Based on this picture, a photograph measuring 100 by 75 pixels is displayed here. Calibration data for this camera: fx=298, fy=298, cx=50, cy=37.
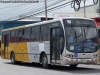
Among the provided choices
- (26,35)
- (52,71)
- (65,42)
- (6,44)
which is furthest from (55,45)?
(6,44)

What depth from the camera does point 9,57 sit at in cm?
→ 2708

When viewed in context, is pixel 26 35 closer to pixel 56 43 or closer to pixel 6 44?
pixel 56 43

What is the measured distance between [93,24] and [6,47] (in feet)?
38.7

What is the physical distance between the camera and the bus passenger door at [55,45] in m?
18.3

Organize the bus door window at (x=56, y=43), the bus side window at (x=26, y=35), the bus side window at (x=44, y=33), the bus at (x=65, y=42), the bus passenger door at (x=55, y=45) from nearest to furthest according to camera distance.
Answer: the bus at (x=65, y=42), the bus door window at (x=56, y=43), the bus passenger door at (x=55, y=45), the bus side window at (x=44, y=33), the bus side window at (x=26, y=35)

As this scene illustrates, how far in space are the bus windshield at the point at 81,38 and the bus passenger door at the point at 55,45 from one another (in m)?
0.93

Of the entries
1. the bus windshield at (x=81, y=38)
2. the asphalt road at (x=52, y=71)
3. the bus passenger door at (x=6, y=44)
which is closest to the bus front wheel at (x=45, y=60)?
the asphalt road at (x=52, y=71)

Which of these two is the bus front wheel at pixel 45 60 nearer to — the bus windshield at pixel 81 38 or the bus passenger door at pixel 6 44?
the bus windshield at pixel 81 38

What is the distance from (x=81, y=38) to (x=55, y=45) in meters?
1.83

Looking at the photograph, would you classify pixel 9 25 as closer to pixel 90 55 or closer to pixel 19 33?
pixel 19 33

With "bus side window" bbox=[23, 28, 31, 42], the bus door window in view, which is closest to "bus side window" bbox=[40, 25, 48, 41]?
the bus door window

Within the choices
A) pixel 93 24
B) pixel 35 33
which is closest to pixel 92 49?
pixel 93 24

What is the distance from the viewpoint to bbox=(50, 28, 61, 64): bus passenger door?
18.3 metres

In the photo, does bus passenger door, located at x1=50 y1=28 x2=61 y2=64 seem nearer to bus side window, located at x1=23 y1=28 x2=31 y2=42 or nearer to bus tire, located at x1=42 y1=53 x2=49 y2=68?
bus tire, located at x1=42 y1=53 x2=49 y2=68
